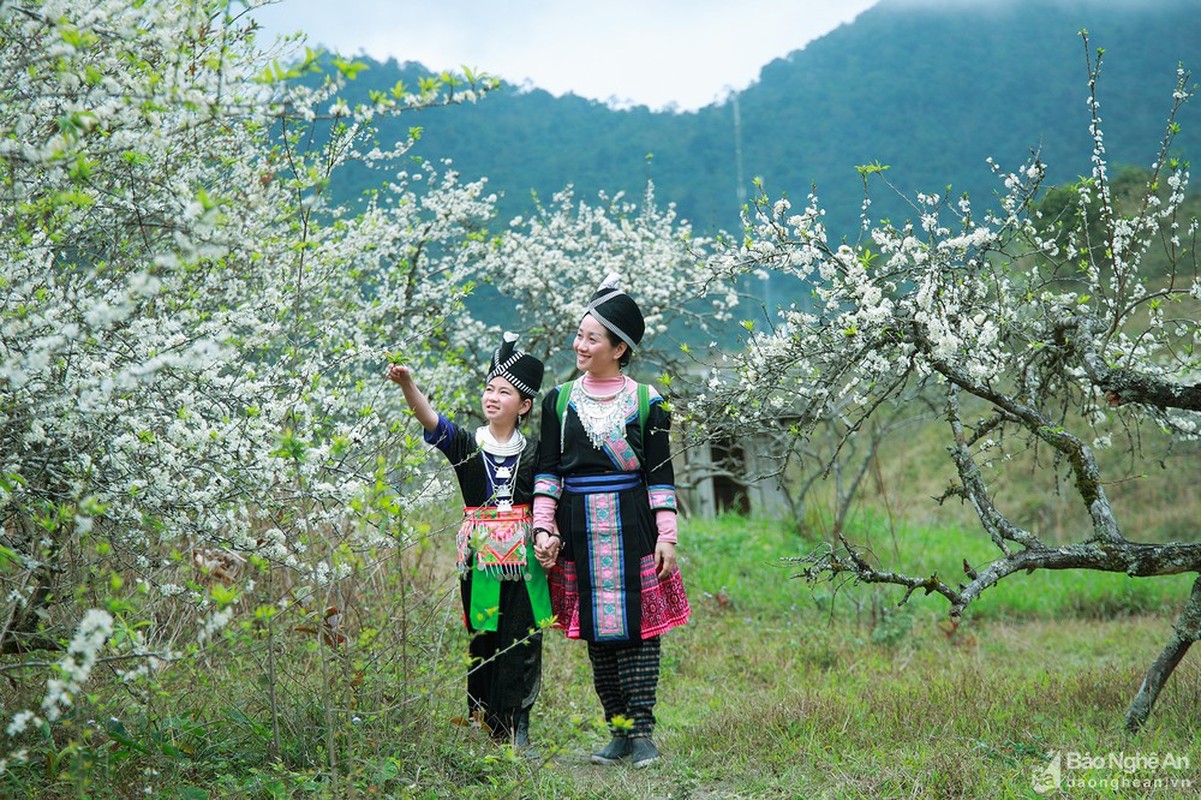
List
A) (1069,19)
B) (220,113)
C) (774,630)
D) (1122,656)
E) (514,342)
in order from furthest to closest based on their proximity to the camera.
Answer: (1069,19) < (774,630) < (1122,656) < (514,342) < (220,113)

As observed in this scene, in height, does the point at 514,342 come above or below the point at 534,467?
above

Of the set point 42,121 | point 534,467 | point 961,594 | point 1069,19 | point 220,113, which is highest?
point 1069,19

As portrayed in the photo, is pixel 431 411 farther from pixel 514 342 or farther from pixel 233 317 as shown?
pixel 233 317

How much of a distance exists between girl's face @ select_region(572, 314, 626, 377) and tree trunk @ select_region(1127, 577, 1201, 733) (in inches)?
98.0

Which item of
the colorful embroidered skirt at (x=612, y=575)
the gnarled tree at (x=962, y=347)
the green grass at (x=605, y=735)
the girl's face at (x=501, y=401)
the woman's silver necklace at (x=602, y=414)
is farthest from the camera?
the girl's face at (x=501, y=401)

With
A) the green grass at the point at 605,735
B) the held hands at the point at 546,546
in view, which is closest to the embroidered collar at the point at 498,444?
the held hands at the point at 546,546

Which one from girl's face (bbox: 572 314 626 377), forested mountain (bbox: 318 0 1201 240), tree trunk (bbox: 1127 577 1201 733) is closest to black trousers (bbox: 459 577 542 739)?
girl's face (bbox: 572 314 626 377)

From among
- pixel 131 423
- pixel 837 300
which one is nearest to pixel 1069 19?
pixel 837 300

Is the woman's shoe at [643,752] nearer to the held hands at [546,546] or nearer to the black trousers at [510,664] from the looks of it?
the black trousers at [510,664]

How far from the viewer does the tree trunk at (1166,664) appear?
4.00 m

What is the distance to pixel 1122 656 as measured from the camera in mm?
7082

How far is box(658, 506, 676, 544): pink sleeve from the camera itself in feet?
13.7

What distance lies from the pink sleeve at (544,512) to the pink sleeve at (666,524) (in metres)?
0.02

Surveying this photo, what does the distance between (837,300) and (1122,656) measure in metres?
4.42
